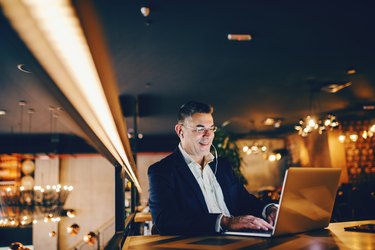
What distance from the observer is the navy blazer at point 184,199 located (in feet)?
5.68

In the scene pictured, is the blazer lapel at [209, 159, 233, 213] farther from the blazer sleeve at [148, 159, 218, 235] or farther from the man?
the blazer sleeve at [148, 159, 218, 235]

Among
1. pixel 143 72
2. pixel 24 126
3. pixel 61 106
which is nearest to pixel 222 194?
pixel 61 106

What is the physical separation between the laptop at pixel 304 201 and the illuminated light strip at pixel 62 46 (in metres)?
1.05

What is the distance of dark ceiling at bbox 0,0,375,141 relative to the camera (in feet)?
12.1

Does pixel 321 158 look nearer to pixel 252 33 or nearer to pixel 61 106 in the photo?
pixel 252 33

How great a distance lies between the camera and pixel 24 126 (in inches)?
369

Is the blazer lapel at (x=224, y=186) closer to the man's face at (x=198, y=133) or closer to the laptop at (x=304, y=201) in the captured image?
the man's face at (x=198, y=133)

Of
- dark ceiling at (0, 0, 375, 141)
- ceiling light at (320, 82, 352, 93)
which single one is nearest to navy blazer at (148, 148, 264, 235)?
dark ceiling at (0, 0, 375, 141)

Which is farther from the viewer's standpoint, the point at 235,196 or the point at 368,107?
the point at 368,107

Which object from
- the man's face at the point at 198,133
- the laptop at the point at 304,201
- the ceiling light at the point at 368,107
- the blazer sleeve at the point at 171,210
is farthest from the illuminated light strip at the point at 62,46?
the ceiling light at the point at 368,107

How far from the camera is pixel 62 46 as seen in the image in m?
0.44

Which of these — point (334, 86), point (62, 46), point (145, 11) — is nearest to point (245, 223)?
point (62, 46)

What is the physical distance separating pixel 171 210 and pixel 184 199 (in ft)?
0.51

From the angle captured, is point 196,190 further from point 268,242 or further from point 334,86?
point 334,86
